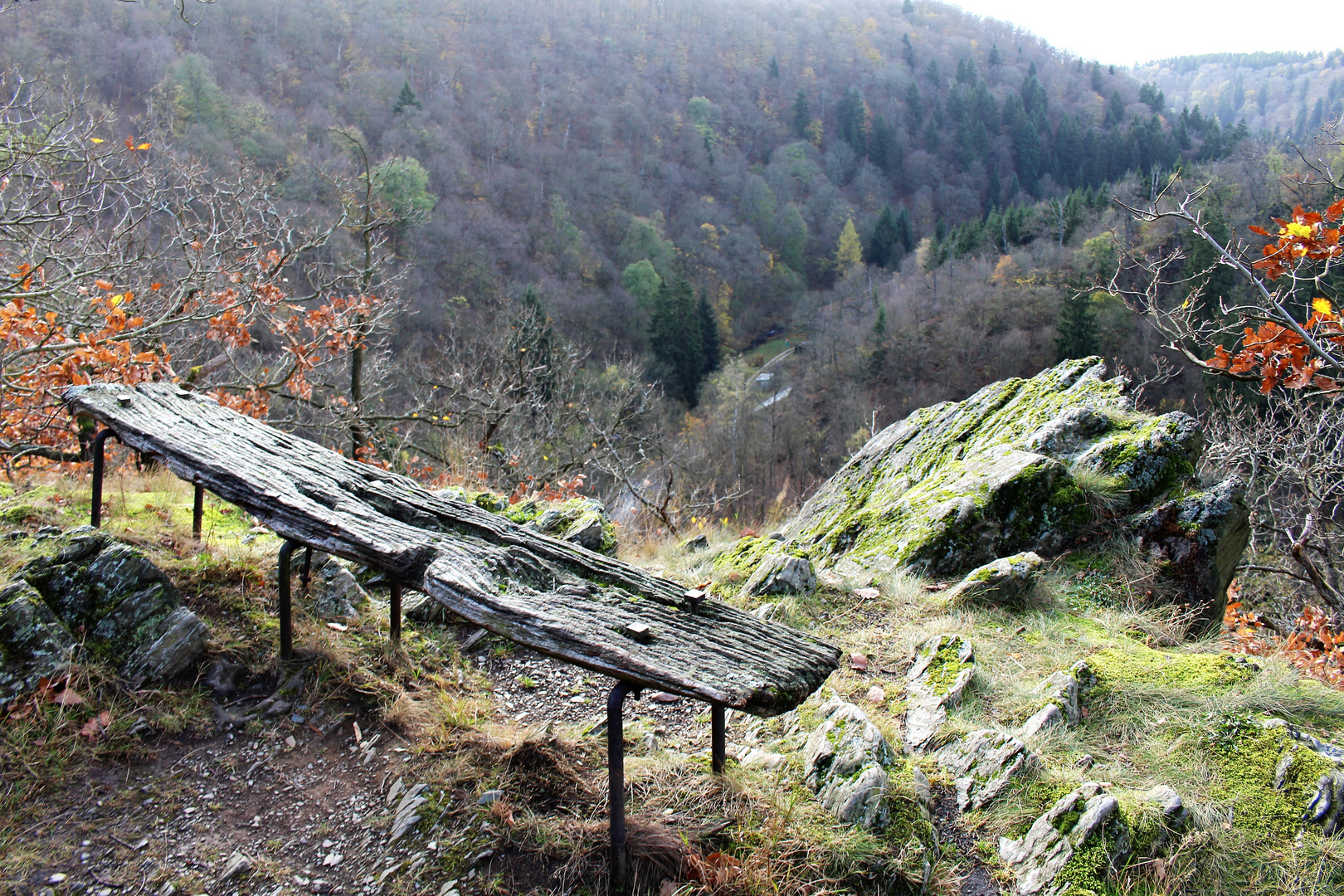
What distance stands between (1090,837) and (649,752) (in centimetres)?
170

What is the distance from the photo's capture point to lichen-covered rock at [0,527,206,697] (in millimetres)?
2883

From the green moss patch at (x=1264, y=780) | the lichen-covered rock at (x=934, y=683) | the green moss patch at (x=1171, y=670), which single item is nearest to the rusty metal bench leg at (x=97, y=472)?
the lichen-covered rock at (x=934, y=683)

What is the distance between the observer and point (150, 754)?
2783 mm

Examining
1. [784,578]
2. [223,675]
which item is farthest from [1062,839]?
[223,675]

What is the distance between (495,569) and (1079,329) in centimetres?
4322

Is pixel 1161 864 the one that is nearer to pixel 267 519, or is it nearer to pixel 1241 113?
pixel 267 519

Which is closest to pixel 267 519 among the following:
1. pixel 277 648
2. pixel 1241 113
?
pixel 277 648

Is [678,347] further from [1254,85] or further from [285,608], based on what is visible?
[1254,85]

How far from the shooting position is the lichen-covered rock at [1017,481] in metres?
5.19

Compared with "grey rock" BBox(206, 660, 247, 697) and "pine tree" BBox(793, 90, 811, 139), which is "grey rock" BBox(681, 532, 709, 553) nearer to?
"grey rock" BBox(206, 660, 247, 697)

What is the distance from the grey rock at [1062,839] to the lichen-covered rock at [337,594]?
3317 mm

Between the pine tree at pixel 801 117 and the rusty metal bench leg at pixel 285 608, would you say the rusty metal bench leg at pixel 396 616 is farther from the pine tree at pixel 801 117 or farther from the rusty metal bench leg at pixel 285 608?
the pine tree at pixel 801 117

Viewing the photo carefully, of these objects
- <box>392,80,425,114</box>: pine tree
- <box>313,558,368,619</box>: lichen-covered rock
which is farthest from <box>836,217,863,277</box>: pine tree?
<box>313,558,368,619</box>: lichen-covered rock

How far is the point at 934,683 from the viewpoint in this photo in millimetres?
3604
